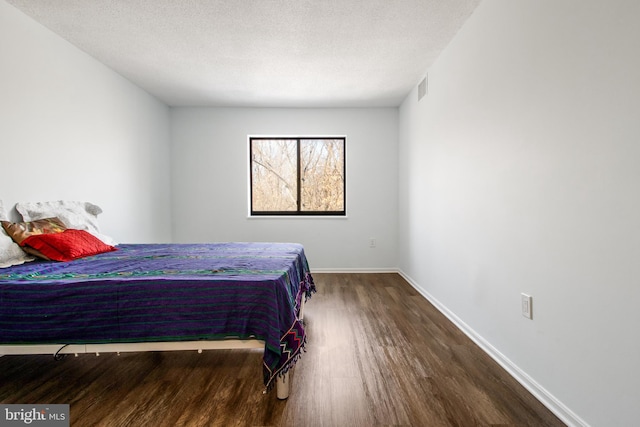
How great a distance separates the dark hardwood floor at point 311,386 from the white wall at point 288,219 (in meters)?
2.13

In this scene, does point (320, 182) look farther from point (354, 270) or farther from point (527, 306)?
point (527, 306)

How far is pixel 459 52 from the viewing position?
251cm

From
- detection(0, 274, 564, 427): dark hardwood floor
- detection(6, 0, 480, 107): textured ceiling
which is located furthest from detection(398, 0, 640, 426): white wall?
detection(6, 0, 480, 107): textured ceiling

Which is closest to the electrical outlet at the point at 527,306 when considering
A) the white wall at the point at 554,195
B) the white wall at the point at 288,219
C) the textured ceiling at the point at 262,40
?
the white wall at the point at 554,195

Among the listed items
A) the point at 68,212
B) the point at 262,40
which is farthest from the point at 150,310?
the point at 262,40

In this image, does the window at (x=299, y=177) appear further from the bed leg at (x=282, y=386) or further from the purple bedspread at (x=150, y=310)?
the bed leg at (x=282, y=386)

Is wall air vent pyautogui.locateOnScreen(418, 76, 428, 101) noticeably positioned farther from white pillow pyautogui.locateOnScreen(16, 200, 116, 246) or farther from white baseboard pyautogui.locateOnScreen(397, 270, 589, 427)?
white pillow pyautogui.locateOnScreen(16, 200, 116, 246)

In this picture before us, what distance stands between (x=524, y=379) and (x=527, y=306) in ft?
1.33

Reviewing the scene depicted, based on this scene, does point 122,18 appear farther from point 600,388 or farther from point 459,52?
point 600,388

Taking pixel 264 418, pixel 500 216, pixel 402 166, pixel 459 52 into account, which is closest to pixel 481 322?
pixel 500 216

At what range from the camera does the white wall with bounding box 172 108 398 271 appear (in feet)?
14.5

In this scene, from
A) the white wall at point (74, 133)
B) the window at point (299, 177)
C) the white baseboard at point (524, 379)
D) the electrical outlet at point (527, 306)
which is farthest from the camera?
the window at point (299, 177)

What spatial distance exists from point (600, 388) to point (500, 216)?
0.98 meters

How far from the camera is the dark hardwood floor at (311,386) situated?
4.74 ft
